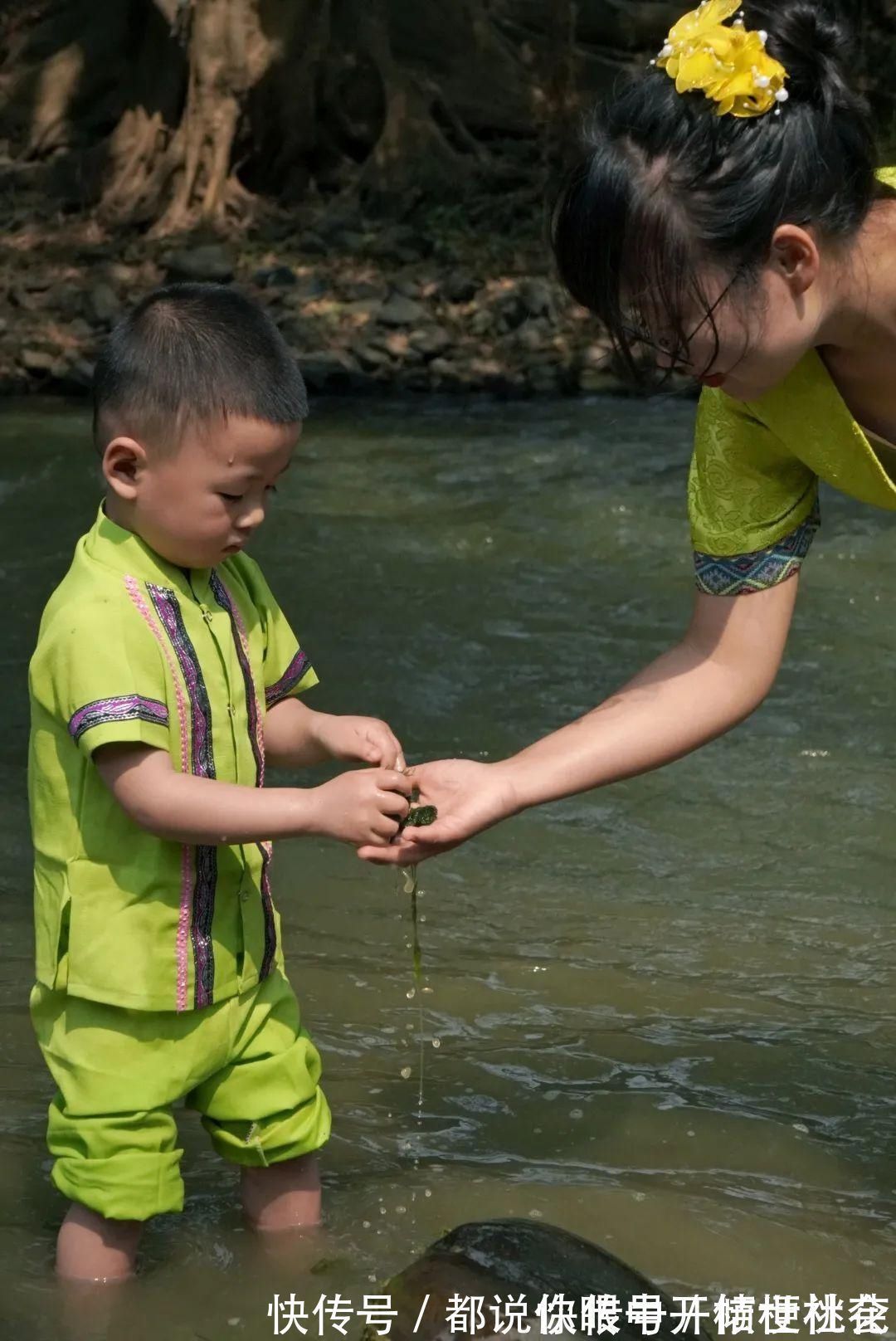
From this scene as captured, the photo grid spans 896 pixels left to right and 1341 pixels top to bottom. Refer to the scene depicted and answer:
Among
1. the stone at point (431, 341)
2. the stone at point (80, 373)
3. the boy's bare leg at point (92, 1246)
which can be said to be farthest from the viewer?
the stone at point (431, 341)

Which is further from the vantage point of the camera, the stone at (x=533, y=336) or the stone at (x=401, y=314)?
the stone at (x=401, y=314)

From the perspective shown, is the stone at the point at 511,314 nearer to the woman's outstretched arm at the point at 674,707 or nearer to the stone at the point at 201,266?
the stone at the point at 201,266

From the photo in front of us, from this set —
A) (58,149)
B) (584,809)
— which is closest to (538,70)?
(58,149)

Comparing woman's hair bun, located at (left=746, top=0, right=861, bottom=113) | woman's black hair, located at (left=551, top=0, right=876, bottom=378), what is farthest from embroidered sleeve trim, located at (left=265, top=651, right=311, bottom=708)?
woman's hair bun, located at (left=746, top=0, right=861, bottom=113)

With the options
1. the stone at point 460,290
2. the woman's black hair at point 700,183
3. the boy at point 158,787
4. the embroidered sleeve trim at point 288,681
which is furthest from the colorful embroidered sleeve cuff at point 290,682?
the stone at point 460,290

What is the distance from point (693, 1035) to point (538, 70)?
38.0 feet

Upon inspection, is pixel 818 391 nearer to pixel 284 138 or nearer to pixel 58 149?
pixel 284 138

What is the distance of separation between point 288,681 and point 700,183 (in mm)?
1022

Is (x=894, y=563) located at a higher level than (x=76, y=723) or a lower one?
lower

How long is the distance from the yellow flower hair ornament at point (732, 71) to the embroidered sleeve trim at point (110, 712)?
3.49 ft

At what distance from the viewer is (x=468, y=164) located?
13234 mm

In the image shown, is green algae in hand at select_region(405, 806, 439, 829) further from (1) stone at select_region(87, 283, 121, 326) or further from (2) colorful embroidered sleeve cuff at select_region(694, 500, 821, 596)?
(1) stone at select_region(87, 283, 121, 326)

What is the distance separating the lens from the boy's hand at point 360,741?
9.07 ft

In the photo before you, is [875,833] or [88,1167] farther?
[875,833]
